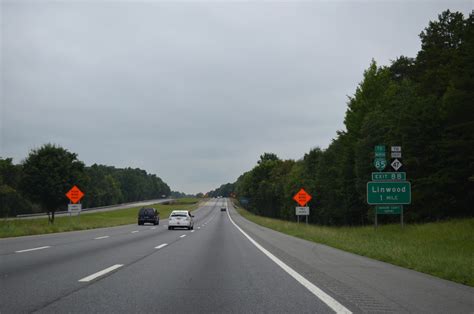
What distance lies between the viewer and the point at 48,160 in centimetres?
5716

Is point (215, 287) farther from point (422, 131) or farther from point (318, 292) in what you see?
point (422, 131)

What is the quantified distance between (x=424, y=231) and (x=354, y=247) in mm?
7346

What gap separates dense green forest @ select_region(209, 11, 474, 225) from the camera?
36.3 metres

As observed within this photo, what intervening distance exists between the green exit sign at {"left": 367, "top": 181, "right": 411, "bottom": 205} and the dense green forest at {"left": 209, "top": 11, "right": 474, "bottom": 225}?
8.26 m

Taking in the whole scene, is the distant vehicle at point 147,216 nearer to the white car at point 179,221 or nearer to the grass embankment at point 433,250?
the white car at point 179,221

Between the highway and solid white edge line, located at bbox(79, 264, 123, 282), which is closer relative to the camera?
the highway

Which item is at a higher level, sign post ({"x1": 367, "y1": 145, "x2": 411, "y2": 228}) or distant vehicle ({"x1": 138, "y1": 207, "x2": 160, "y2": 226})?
sign post ({"x1": 367, "y1": 145, "x2": 411, "y2": 228})

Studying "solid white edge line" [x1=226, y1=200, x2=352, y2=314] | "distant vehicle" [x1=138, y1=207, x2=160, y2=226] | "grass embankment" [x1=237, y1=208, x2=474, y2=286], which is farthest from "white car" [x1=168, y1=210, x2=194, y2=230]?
"solid white edge line" [x1=226, y1=200, x2=352, y2=314]

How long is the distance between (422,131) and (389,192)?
20042 millimetres

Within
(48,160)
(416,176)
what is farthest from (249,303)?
(48,160)

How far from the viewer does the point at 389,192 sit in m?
24.5

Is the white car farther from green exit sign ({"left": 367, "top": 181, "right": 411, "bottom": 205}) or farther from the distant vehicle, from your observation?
green exit sign ({"left": 367, "top": 181, "right": 411, "bottom": 205})

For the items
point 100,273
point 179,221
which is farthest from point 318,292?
point 179,221

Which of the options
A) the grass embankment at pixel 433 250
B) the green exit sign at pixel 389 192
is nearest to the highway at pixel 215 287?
the grass embankment at pixel 433 250
